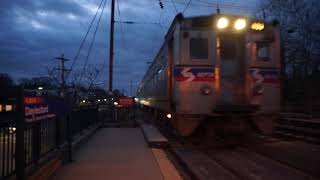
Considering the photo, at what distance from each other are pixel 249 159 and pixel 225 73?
10.7 ft

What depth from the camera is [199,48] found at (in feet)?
48.9

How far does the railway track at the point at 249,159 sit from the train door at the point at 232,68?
1415 millimetres

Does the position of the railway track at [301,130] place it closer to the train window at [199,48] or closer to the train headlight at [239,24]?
the train headlight at [239,24]

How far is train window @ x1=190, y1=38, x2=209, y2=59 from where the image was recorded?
1485 centimetres

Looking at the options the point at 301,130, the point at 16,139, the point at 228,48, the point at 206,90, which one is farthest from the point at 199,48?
the point at 16,139

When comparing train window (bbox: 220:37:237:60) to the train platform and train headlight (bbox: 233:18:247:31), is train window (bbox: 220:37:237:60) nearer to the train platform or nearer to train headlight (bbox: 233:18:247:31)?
train headlight (bbox: 233:18:247:31)

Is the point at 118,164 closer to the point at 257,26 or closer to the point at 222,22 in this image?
the point at 222,22

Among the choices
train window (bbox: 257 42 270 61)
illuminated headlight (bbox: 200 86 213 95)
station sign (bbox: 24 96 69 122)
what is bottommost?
station sign (bbox: 24 96 69 122)

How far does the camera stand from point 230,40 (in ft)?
51.0

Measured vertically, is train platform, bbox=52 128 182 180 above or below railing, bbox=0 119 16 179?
below

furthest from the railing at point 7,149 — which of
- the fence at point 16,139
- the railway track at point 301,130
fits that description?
the railway track at point 301,130

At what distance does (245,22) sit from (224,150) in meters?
3.74

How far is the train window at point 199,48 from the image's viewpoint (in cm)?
1485

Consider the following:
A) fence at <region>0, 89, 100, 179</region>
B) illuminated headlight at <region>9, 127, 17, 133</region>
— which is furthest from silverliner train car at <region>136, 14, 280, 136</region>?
illuminated headlight at <region>9, 127, 17, 133</region>
